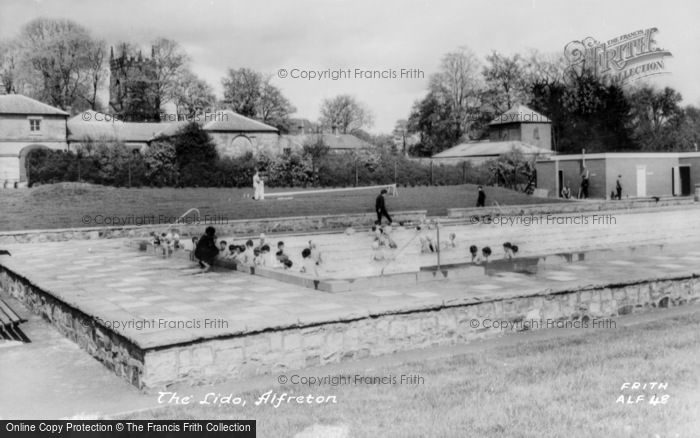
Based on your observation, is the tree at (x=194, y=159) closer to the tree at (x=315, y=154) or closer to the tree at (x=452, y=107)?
the tree at (x=315, y=154)

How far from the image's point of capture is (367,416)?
6012mm

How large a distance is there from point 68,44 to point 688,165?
3984cm

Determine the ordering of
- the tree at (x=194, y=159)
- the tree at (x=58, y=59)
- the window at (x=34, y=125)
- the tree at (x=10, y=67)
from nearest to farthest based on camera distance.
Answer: the tree at (x=194, y=159), the tree at (x=58, y=59), the window at (x=34, y=125), the tree at (x=10, y=67)

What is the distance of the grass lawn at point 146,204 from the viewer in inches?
969

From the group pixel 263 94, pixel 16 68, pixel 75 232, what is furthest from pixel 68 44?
pixel 75 232

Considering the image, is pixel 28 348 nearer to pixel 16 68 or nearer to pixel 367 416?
pixel 367 416

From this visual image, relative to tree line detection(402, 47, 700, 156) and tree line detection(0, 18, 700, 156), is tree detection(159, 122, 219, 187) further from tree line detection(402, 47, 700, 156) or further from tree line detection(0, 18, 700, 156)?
tree line detection(402, 47, 700, 156)

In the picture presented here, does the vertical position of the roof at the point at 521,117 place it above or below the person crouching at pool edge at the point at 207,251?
above

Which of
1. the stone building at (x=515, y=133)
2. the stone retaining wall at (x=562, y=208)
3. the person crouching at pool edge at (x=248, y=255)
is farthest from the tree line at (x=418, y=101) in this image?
the person crouching at pool edge at (x=248, y=255)

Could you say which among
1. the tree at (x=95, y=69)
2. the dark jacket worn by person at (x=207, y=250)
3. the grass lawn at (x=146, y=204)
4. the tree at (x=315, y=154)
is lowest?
the dark jacket worn by person at (x=207, y=250)

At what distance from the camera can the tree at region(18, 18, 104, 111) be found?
41375 millimetres

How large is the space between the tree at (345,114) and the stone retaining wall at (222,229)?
53.4 meters

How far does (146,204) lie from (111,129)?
86.6 feet

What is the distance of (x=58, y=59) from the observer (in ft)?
151
